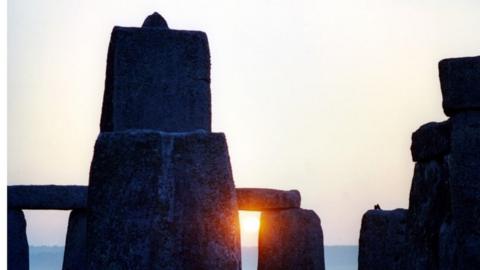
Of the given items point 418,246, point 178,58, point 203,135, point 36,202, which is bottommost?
point 36,202

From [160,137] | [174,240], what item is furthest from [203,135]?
[174,240]

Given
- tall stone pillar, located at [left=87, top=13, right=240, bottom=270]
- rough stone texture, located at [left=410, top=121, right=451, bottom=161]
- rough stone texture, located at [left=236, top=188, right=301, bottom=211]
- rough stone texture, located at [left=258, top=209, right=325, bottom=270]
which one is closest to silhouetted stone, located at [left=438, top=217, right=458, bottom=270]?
rough stone texture, located at [left=410, top=121, right=451, bottom=161]

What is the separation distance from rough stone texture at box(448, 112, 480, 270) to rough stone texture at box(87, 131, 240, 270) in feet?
3.73

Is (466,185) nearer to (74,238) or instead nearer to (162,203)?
(162,203)

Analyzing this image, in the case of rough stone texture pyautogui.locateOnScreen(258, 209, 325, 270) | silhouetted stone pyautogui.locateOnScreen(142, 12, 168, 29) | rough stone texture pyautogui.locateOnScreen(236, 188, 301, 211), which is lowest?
rough stone texture pyautogui.locateOnScreen(258, 209, 325, 270)

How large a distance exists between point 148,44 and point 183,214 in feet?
5.44

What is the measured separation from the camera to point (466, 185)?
4.48 metres

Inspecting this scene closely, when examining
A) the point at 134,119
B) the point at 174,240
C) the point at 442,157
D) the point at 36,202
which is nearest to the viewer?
the point at 174,240

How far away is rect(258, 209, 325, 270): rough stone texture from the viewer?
42.9 ft

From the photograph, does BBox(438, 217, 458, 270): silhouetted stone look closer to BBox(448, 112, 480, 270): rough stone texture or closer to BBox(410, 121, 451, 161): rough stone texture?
BBox(448, 112, 480, 270): rough stone texture

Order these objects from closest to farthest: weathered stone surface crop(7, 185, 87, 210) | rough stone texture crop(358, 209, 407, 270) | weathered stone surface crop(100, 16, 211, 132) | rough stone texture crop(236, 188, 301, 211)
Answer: weathered stone surface crop(100, 16, 211, 132)
rough stone texture crop(358, 209, 407, 270)
weathered stone surface crop(7, 185, 87, 210)
rough stone texture crop(236, 188, 301, 211)

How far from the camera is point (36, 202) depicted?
12.9 meters

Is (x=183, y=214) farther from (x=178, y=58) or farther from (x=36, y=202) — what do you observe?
(x=36, y=202)

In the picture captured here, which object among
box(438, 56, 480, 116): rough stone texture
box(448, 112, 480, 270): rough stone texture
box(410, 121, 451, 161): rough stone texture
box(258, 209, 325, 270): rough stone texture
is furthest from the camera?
box(258, 209, 325, 270): rough stone texture
